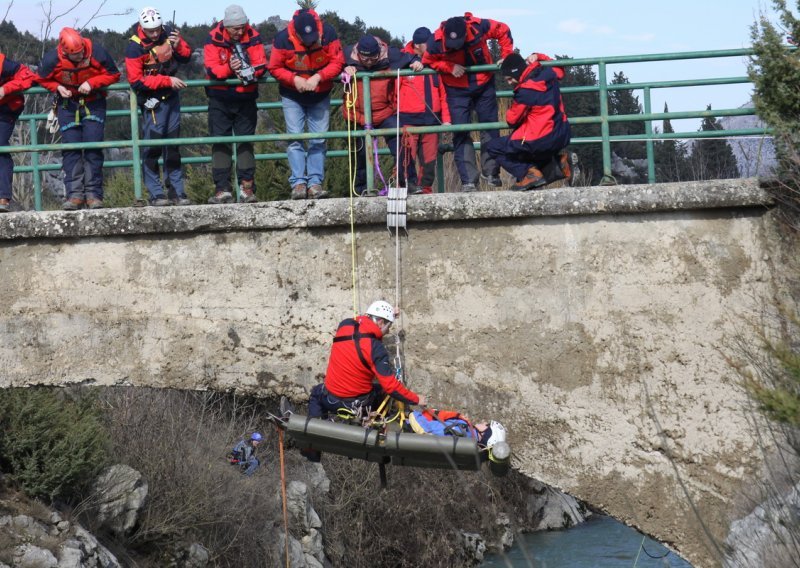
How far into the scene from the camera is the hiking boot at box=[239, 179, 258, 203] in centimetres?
893

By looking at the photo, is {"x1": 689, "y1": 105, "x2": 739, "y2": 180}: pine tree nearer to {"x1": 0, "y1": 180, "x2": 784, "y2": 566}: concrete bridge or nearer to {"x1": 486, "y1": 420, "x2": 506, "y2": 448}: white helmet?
{"x1": 0, "y1": 180, "x2": 784, "y2": 566}: concrete bridge

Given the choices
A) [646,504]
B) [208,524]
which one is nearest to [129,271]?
[646,504]

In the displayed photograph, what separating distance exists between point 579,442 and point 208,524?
10718 millimetres

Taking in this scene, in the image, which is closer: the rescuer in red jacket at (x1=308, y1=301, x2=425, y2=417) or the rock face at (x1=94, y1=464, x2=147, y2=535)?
the rescuer in red jacket at (x1=308, y1=301, x2=425, y2=417)

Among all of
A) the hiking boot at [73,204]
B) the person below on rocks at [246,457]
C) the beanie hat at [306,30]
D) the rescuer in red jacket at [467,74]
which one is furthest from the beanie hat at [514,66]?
the person below on rocks at [246,457]

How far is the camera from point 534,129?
820 centimetres

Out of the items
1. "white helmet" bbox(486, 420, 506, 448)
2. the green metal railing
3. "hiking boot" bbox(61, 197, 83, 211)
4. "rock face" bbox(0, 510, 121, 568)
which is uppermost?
the green metal railing

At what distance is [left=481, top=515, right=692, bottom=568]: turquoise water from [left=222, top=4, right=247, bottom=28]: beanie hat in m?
12.5

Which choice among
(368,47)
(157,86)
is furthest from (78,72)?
(368,47)

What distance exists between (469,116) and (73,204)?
127 inches

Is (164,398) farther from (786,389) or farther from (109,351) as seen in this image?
(786,389)

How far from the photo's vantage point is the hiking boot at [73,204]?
348 inches

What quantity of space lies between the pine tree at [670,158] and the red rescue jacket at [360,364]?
496 centimetres

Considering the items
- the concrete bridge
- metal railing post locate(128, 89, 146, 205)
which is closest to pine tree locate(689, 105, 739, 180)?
the concrete bridge
